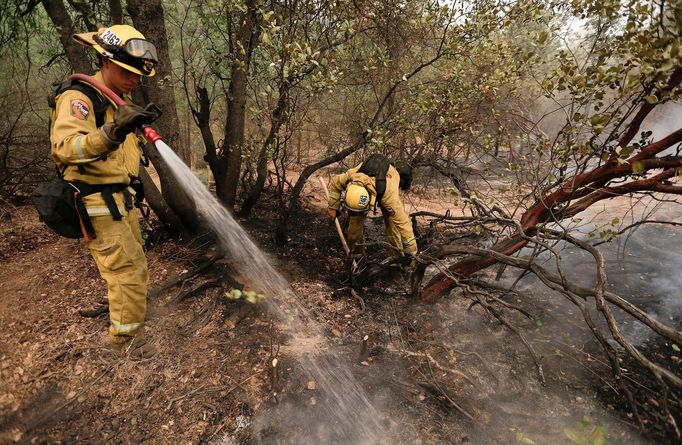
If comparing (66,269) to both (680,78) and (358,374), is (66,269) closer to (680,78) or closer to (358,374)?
(358,374)

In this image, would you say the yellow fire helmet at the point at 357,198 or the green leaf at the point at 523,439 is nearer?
the green leaf at the point at 523,439

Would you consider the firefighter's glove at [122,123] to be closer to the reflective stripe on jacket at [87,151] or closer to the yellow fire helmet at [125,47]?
the reflective stripe on jacket at [87,151]

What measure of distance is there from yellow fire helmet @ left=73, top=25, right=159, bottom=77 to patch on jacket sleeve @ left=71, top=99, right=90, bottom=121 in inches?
16.5

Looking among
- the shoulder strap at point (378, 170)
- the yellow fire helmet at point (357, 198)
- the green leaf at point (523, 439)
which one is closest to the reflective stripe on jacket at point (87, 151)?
the yellow fire helmet at point (357, 198)

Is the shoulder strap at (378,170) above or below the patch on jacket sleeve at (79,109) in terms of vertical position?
below

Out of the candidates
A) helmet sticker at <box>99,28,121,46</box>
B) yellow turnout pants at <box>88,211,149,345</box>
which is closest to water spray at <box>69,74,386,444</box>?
helmet sticker at <box>99,28,121,46</box>

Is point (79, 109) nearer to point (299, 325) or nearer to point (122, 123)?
point (122, 123)

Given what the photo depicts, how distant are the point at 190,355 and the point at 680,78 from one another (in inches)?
173

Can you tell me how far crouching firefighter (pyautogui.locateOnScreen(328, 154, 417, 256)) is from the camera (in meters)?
4.52

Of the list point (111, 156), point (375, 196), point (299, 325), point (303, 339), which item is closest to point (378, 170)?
point (375, 196)

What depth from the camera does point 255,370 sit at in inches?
129

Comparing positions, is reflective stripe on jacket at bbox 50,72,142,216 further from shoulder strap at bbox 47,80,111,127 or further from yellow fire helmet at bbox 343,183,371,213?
yellow fire helmet at bbox 343,183,371,213

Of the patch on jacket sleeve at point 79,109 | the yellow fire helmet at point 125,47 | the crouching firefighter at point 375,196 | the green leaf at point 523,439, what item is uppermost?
the yellow fire helmet at point 125,47

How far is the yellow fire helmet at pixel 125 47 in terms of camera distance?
270cm
